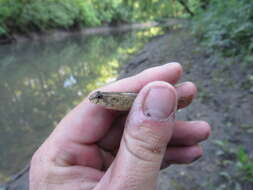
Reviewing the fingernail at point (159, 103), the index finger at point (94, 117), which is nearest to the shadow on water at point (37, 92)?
the index finger at point (94, 117)

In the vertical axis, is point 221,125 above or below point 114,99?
below

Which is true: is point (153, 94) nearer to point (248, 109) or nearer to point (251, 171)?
point (251, 171)

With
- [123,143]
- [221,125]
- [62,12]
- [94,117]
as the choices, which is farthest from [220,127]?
[62,12]

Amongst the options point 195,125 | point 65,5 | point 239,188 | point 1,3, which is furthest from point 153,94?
point 65,5

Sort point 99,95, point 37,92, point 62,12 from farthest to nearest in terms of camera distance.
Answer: point 62,12, point 37,92, point 99,95

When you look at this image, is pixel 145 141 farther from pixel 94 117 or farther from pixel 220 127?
pixel 220 127

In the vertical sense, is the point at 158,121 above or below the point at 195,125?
above

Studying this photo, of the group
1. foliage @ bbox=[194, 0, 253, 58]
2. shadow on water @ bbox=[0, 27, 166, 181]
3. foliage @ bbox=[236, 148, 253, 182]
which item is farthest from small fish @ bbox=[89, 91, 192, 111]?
foliage @ bbox=[194, 0, 253, 58]
